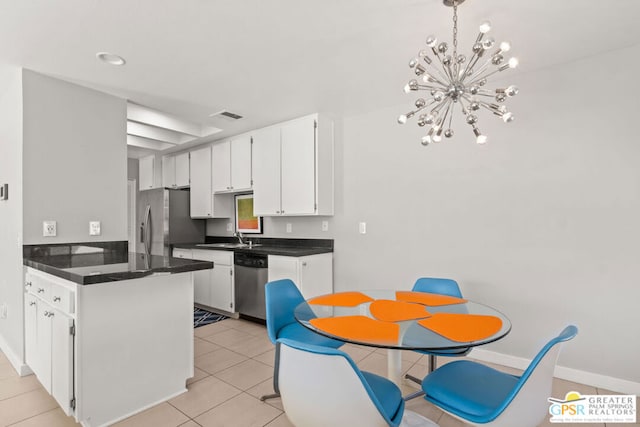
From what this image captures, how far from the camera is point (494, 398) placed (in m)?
1.51

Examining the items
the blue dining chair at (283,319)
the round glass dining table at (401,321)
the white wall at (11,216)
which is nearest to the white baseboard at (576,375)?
the round glass dining table at (401,321)

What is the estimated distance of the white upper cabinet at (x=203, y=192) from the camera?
4.97m

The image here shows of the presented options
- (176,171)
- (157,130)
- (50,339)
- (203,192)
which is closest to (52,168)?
(50,339)

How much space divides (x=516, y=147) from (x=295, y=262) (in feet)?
7.70

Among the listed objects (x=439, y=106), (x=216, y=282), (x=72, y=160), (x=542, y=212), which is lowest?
(x=216, y=282)

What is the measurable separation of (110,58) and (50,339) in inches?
79.5

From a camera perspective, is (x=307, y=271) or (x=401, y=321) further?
(x=307, y=271)

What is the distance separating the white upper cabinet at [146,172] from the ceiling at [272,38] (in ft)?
9.77

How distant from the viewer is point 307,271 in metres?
3.63

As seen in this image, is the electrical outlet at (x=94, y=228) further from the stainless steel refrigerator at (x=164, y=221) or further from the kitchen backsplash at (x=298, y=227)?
the kitchen backsplash at (x=298, y=227)

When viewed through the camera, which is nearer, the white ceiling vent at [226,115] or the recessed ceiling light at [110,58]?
the recessed ceiling light at [110,58]

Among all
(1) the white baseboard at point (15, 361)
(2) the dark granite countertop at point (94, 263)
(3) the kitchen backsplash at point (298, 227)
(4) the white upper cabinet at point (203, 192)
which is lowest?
(1) the white baseboard at point (15, 361)

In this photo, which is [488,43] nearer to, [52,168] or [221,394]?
[221,394]

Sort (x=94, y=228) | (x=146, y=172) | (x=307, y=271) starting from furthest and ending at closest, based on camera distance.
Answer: (x=146, y=172) → (x=307, y=271) → (x=94, y=228)
